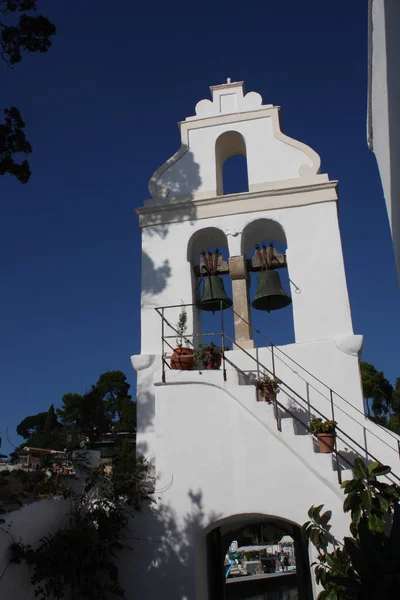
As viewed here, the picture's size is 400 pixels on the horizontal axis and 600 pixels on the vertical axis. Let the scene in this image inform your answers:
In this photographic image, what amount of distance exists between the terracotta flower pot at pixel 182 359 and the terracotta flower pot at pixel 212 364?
23 cm

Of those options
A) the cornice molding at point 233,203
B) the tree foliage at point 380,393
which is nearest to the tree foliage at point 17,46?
the cornice molding at point 233,203

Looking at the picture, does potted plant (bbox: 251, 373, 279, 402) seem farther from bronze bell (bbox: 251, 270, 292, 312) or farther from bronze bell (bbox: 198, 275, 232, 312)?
bronze bell (bbox: 198, 275, 232, 312)

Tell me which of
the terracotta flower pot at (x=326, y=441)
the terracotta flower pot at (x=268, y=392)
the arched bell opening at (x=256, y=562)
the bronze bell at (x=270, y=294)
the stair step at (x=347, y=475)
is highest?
the bronze bell at (x=270, y=294)

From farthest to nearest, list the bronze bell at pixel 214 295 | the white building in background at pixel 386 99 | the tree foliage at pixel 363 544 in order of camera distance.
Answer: the bronze bell at pixel 214 295 < the tree foliage at pixel 363 544 < the white building in background at pixel 386 99

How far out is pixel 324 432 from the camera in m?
8.53

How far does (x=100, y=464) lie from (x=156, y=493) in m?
1.17

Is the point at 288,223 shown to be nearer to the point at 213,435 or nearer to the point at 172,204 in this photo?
the point at 172,204

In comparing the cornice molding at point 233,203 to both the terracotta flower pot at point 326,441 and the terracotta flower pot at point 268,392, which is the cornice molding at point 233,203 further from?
the terracotta flower pot at point 326,441

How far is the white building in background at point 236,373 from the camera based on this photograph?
809 cm

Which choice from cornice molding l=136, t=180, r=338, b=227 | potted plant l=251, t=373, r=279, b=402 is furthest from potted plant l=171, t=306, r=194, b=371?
cornice molding l=136, t=180, r=338, b=227

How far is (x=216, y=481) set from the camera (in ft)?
27.2

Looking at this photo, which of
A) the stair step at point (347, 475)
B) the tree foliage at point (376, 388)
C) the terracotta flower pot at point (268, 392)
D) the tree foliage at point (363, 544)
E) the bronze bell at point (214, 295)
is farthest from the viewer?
the tree foliage at point (376, 388)

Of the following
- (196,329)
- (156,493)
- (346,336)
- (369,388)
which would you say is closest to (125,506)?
(156,493)

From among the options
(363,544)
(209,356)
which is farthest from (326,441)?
(209,356)
